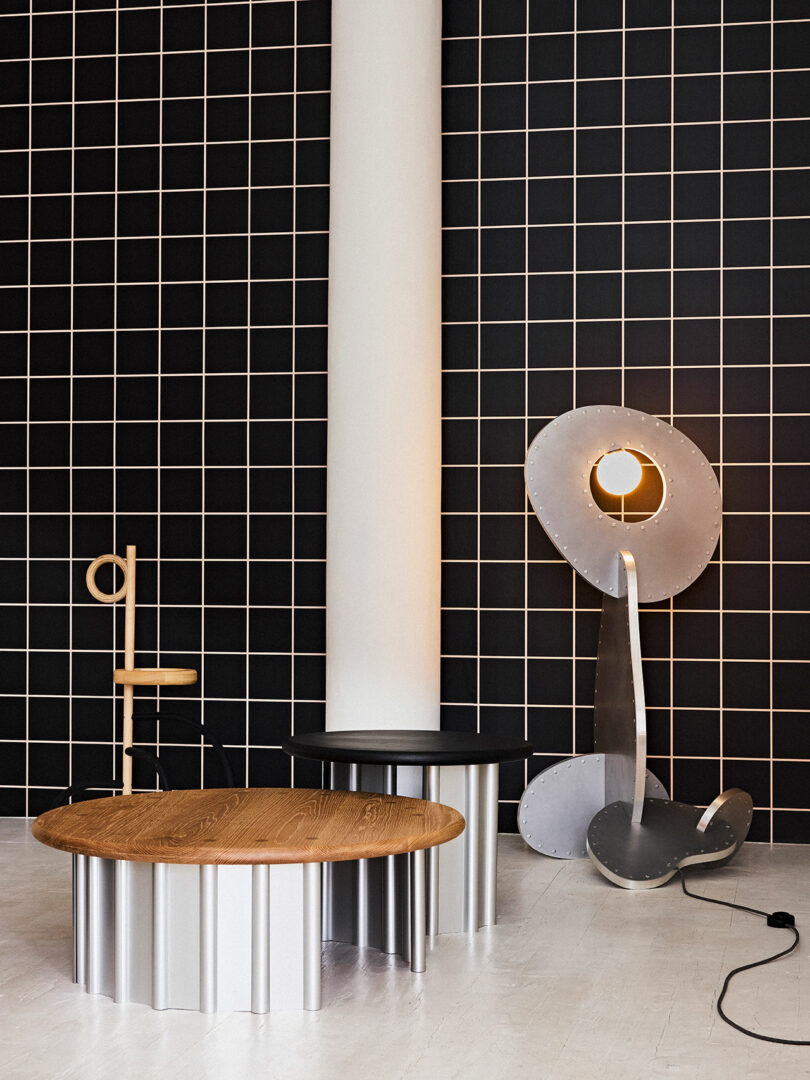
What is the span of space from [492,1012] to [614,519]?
2.06 m

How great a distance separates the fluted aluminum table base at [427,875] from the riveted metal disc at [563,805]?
0.74 meters

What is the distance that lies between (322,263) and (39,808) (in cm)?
240

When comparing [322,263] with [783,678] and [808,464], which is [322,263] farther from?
[783,678]

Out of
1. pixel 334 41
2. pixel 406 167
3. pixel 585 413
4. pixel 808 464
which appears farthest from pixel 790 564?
pixel 334 41

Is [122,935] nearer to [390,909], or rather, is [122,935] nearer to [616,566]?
[390,909]

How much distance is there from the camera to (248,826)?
274 cm

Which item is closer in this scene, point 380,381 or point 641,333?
point 380,381

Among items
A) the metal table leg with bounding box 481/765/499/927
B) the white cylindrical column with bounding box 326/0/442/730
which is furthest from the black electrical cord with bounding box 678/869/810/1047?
the white cylindrical column with bounding box 326/0/442/730

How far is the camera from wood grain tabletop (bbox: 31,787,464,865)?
99.0 inches

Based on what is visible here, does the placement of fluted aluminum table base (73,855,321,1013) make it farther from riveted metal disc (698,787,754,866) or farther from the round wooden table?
riveted metal disc (698,787,754,866)

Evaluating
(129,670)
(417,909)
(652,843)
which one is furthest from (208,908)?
(129,670)

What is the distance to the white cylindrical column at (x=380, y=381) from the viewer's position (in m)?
4.23

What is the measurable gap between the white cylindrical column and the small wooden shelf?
0.51m

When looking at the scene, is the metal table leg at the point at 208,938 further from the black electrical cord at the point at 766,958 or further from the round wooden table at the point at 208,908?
the black electrical cord at the point at 766,958
